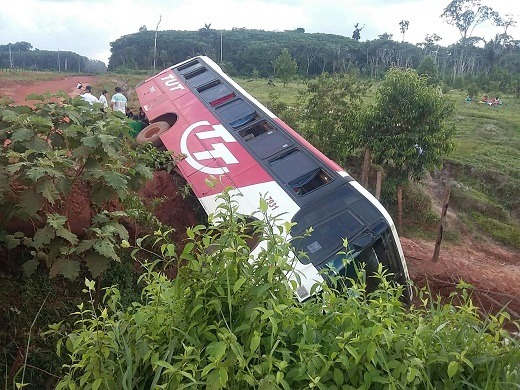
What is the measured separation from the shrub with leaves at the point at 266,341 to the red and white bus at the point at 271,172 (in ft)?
6.14

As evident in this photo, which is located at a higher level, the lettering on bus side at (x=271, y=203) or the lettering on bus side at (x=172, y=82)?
the lettering on bus side at (x=172, y=82)

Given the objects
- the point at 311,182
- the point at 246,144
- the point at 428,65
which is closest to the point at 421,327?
the point at 311,182

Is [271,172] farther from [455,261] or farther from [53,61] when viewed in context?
[53,61]

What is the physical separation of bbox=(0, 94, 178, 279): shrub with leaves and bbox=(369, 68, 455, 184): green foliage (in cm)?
775

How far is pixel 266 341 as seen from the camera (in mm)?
2004

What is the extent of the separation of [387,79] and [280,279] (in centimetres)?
951

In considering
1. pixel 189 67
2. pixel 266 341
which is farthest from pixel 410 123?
pixel 266 341

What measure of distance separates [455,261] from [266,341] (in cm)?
921

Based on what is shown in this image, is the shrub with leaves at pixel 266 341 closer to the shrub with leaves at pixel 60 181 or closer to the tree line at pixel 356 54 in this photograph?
the shrub with leaves at pixel 60 181

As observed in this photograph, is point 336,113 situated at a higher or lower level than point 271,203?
higher

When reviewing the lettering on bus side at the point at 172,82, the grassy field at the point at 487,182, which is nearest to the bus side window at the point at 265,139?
the lettering on bus side at the point at 172,82

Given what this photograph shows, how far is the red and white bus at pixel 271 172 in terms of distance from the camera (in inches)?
214

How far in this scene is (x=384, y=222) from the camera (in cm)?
566

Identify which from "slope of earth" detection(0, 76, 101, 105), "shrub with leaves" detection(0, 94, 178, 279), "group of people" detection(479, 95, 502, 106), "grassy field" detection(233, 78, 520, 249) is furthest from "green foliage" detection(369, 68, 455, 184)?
"group of people" detection(479, 95, 502, 106)
